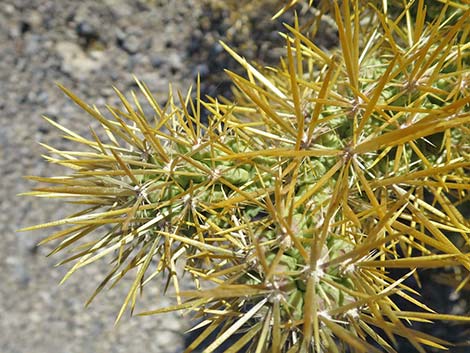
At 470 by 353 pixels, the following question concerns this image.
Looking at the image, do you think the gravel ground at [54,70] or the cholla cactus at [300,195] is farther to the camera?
the gravel ground at [54,70]

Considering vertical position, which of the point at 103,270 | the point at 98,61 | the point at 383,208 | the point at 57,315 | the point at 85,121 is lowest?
the point at 57,315

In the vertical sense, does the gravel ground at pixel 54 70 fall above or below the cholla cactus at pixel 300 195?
below

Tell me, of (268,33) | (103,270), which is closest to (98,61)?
(268,33)

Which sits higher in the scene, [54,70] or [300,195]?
[300,195]

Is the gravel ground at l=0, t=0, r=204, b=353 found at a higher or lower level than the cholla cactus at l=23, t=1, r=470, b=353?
lower

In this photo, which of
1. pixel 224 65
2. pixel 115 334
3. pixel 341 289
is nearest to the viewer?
pixel 341 289

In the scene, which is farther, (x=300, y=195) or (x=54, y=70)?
(x=54, y=70)

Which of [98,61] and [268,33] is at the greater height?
[268,33]

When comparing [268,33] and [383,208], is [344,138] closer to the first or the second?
[383,208]

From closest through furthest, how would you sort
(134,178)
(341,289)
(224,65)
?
(341,289), (134,178), (224,65)

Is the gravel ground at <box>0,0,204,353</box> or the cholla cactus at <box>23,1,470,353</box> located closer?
the cholla cactus at <box>23,1,470,353</box>

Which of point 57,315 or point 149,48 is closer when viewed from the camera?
point 57,315
